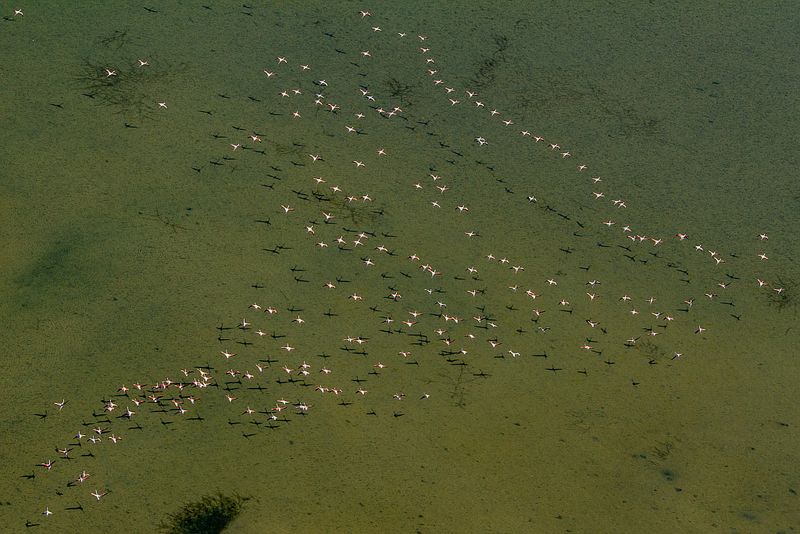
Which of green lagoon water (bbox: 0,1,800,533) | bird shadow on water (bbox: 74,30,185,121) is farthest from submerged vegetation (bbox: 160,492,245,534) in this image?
bird shadow on water (bbox: 74,30,185,121)

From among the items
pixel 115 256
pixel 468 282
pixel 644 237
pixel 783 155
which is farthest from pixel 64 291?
pixel 783 155

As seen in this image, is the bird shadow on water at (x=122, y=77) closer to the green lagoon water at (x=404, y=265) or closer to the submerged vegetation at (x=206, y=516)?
the green lagoon water at (x=404, y=265)

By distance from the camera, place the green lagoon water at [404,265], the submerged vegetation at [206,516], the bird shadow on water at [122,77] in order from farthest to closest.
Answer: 1. the bird shadow on water at [122,77]
2. the green lagoon water at [404,265]
3. the submerged vegetation at [206,516]

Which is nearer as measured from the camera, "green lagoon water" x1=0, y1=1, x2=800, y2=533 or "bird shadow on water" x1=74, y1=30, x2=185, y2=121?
"green lagoon water" x1=0, y1=1, x2=800, y2=533

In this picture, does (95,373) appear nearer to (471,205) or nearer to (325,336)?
(325,336)

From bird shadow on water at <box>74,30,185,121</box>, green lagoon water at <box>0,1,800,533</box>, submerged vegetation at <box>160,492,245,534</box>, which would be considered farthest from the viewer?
bird shadow on water at <box>74,30,185,121</box>

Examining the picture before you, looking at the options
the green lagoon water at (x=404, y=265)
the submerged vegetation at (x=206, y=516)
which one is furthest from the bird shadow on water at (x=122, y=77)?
the submerged vegetation at (x=206, y=516)

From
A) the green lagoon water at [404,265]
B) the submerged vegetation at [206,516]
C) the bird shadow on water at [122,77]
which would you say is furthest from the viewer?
the bird shadow on water at [122,77]

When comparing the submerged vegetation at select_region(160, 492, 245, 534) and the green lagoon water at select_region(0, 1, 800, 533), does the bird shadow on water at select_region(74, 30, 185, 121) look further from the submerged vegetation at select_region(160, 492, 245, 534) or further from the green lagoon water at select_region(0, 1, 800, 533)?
the submerged vegetation at select_region(160, 492, 245, 534)
